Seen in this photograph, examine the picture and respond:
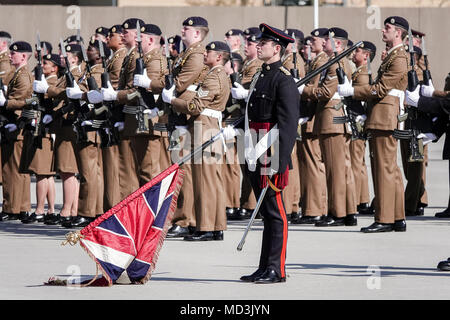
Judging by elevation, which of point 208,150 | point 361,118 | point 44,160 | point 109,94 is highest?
point 109,94

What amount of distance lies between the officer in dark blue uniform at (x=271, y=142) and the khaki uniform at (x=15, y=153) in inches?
204

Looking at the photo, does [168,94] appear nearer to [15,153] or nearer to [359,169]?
[15,153]

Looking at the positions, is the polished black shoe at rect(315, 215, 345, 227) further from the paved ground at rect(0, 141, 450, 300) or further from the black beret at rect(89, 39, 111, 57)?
the black beret at rect(89, 39, 111, 57)

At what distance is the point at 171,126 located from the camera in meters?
12.3

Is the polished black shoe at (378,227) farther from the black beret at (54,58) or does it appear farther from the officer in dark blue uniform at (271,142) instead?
the black beret at (54,58)

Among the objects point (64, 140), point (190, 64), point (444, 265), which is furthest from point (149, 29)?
point (444, 265)

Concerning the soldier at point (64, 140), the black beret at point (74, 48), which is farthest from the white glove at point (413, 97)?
the black beret at point (74, 48)

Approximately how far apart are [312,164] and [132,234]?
487 centimetres

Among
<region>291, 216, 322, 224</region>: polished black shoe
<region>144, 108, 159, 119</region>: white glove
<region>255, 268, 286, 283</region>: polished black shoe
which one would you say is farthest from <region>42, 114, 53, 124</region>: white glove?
<region>255, 268, 286, 283</region>: polished black shoe

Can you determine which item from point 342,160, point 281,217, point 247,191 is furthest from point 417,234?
point 281,217

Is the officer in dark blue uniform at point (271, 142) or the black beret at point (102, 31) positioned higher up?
the black beret at point (102, 31)

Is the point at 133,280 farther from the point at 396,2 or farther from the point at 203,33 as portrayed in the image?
the point at 396,2

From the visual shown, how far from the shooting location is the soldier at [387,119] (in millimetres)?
12445

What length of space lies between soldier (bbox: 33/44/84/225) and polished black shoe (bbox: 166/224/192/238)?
1403 millimetres
